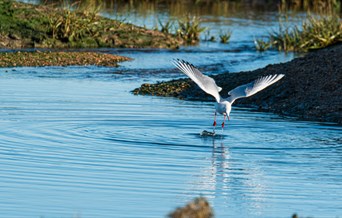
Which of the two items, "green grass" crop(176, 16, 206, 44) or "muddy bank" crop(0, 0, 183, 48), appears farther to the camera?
"green grass" crop(176, 16, 206, 44)

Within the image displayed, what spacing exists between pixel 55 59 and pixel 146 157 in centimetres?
1250

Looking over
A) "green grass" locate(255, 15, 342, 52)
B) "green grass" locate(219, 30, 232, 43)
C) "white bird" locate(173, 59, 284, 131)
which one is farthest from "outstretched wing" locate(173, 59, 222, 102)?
"green grass" locate(219, 30, 232, 43)

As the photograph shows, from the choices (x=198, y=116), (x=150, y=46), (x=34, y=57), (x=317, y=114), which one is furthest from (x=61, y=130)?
(x=150, y=46)

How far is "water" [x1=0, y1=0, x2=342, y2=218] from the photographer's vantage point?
934 centimetres

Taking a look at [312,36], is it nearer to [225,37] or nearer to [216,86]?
[225,37]

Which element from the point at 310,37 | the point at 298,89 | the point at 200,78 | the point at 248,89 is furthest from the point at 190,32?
the point at 200,78

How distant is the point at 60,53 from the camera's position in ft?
81.4

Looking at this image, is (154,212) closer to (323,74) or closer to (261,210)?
(261,210)

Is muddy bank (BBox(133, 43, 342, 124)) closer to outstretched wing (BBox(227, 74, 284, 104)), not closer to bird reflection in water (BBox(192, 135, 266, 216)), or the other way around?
outstretched wing (BBox(227, 74, 284, 104))

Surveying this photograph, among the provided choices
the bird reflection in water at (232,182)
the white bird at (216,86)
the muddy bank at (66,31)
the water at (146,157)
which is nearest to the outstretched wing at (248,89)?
the white bird at (216,86)

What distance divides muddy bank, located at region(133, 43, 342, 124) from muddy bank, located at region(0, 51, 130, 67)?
4.50 m

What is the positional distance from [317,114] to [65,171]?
22.7 ft

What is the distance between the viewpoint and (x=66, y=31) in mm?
27750

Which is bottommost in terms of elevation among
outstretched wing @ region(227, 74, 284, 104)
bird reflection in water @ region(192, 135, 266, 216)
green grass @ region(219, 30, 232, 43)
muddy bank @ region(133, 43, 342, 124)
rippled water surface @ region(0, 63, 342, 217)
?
bird reflection in water @ region(192, 135, 266, 216)
